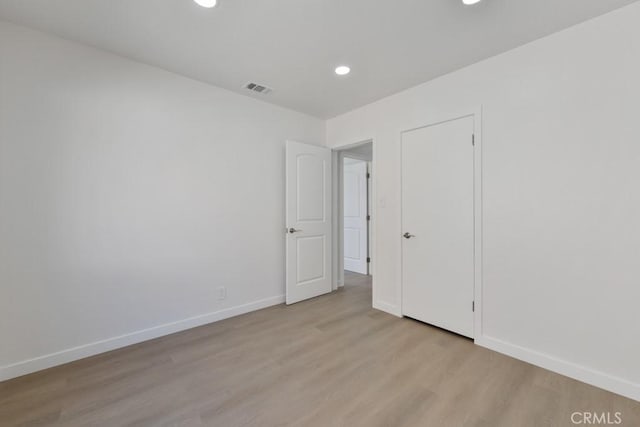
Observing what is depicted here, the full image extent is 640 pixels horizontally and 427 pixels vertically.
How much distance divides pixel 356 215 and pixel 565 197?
3298 mm

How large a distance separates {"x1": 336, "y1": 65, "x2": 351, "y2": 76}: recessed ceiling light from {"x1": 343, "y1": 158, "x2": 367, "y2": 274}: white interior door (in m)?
2.41

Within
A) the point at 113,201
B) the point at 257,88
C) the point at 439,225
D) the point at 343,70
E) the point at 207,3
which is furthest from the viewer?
the point at 257,88

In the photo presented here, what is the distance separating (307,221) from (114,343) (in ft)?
7.45

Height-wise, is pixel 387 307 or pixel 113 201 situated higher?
pixel 113 201

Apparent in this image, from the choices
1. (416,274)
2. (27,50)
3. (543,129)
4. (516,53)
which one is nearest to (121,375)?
(27,50)

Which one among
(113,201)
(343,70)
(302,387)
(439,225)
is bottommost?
(302,387)

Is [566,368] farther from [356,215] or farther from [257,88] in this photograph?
[257,88]

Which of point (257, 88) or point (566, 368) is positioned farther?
point (257, 88)

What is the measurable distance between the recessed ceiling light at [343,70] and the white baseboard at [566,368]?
2.70m

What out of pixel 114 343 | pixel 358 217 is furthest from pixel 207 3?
pixel 358 217

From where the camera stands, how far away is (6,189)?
187 centimetres

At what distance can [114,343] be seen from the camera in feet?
7.43

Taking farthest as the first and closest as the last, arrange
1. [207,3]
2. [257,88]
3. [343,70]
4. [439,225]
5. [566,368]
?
[257,88]
[439,225]
[343,70]
[566,368]
[207,3]

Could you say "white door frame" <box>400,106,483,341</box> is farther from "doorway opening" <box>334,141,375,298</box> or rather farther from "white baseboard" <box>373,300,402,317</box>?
"doorway opening" <box>334,141,375,298</box>
